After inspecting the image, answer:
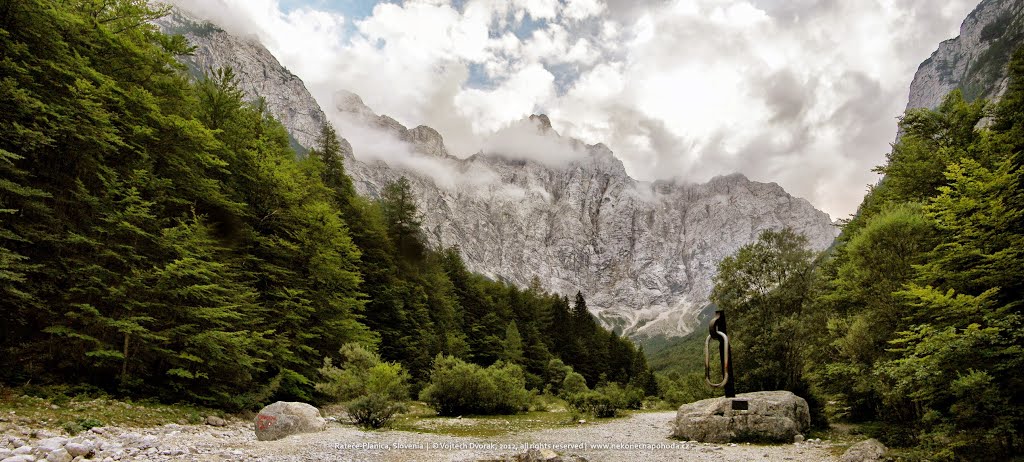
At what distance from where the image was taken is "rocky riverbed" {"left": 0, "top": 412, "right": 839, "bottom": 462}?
9.77 m

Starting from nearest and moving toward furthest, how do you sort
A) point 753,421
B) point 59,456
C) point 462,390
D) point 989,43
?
point 59,456 → point 753,421 → point 462,390 → point 989,43

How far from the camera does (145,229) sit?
17000mm

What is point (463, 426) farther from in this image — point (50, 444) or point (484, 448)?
point (50, 444)

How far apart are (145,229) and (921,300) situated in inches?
1121

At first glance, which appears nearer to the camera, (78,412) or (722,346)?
(722,346)

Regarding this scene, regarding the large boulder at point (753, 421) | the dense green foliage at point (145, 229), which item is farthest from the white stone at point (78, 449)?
the large boulder at point (753, 421)

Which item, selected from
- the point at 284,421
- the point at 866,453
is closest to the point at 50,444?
the point at 284,421

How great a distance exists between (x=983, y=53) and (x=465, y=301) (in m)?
223

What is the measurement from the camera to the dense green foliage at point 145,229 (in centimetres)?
1428

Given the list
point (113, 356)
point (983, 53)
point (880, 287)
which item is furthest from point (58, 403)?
point (983, 53)

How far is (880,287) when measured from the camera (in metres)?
19.0

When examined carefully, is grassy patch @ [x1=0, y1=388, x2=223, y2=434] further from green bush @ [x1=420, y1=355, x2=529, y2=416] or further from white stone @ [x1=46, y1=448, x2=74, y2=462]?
green bush @ [x1=420, y1=355, x2=529, y2=416]

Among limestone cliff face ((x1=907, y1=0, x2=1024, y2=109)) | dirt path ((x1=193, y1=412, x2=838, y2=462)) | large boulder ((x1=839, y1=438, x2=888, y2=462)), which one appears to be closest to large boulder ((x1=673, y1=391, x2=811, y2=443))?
dirt path ((x1=193, y1=412, x2=838, y2=462))

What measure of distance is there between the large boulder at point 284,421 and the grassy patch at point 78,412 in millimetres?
2514
